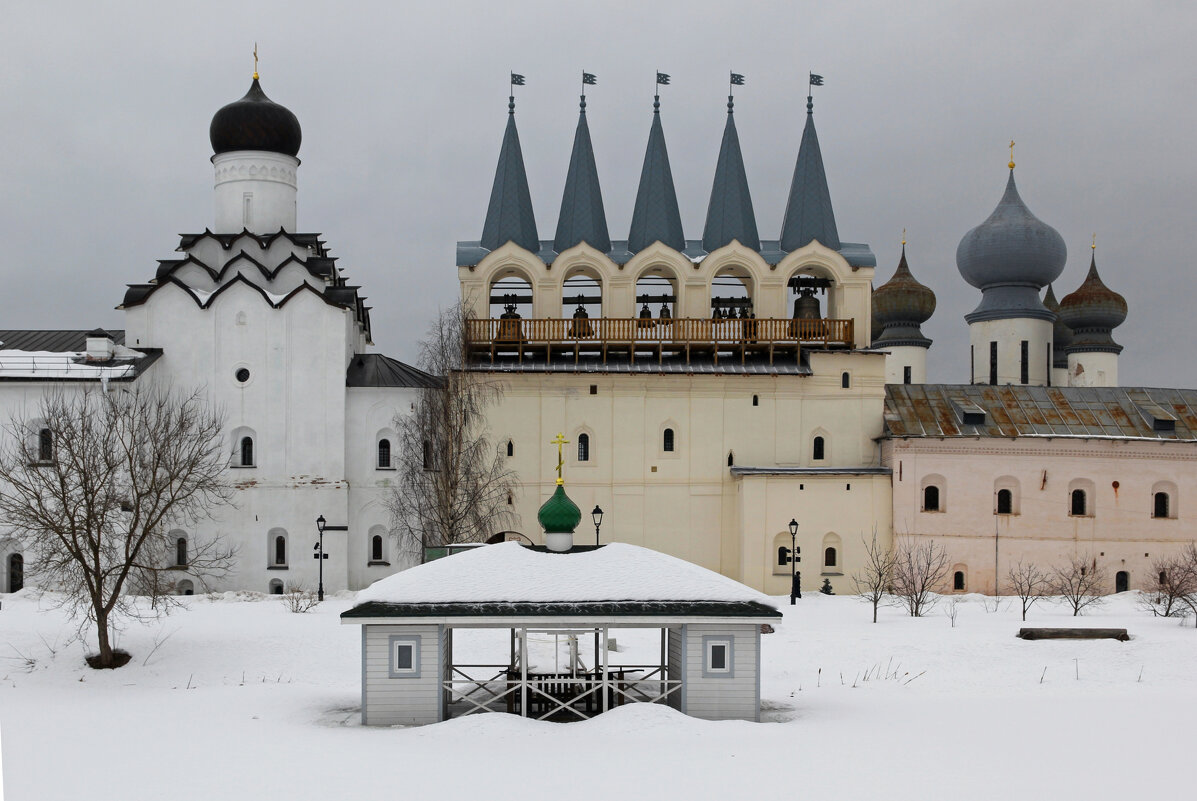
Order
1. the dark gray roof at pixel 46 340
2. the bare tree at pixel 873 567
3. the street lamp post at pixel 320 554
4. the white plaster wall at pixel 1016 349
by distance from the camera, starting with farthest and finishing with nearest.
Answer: the white plaster wall at pixel 1016 349 < the dark gray roof at pixel 46 340 < the bare tree at pixel 873 567 < the street lamp post at pixel 320 554

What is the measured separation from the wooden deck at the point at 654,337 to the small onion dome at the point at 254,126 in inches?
307

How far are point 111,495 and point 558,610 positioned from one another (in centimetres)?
1092

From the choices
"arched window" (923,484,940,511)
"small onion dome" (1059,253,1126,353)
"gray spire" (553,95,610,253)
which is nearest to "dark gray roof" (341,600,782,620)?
"arched window" (923,484,940,511)

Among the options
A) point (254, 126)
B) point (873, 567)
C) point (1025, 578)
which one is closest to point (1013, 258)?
point (1025, 578)

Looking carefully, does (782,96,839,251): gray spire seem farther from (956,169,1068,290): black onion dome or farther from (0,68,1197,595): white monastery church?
(956,169,1068,290): black onion dome

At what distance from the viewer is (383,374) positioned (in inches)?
1287

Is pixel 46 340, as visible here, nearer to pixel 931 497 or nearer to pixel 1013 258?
pixel 931 497

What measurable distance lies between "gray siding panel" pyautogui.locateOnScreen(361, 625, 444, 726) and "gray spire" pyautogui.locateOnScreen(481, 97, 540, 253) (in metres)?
19.4

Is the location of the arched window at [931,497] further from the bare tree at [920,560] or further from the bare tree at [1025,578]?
the bare tree at [1025,578]

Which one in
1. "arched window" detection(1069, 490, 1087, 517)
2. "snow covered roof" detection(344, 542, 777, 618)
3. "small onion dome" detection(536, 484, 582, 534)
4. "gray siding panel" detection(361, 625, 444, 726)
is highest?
"small onion dome" detection(536, 484, 582, 534)

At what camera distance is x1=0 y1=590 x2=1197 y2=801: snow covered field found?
12.9 metres

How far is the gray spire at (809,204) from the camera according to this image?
3462 cm

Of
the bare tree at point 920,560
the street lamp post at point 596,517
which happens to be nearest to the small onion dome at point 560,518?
the street lamp post at point 596,517

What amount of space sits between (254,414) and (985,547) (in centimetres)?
1929
